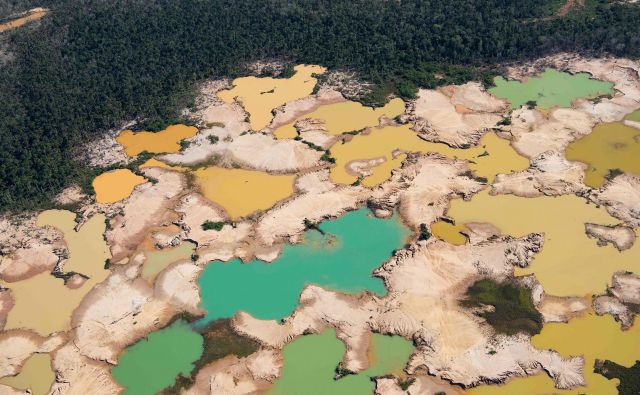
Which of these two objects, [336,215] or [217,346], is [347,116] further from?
[217,346]

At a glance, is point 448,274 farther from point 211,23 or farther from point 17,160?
point 211,23

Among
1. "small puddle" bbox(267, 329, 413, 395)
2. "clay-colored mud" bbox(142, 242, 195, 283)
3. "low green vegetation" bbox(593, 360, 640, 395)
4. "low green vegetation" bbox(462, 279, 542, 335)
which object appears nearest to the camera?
"low green vegetation" bbox(593, 360, 640, 395)

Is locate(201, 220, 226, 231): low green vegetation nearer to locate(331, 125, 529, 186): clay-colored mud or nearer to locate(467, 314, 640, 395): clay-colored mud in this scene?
locate(331, 125, 529, 186): clay-colored mud

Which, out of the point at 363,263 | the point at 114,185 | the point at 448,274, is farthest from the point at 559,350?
the point at 114,185

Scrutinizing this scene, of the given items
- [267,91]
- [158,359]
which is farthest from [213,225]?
[267,91]

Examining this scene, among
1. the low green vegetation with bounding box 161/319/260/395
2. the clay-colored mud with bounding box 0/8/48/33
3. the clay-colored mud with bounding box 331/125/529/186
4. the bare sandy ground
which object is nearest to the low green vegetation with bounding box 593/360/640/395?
the bare sandy ground

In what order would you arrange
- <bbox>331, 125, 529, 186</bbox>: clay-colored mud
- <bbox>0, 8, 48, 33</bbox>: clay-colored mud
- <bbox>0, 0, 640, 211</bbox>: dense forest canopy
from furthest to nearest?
1. <bbox>0, 8, 48, 33</bbox>: clay-colored mud
2. <bbox>0, 0, 640, 211</bbox>: dense forest canopy
3. <bbox>331, 125, 529, 186</bbox>: clay-colored mud
